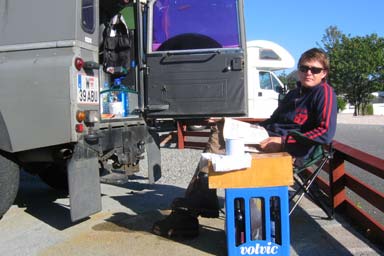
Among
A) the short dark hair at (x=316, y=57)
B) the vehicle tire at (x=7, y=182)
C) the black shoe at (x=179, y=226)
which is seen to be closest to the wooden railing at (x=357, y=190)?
the short dark hair at (x=316, y=57)

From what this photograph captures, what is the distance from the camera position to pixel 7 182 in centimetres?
443

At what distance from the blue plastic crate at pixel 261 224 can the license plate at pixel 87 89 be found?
1.68m

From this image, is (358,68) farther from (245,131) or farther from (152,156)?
(245,131)

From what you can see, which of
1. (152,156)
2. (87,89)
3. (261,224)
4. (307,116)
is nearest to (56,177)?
(152,156)

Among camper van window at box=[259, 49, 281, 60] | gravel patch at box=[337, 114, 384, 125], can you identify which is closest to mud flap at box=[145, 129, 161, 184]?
camper van window at box=[259, 49, 281, 60]

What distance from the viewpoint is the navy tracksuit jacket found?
3.76 m

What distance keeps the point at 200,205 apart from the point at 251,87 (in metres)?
12.5

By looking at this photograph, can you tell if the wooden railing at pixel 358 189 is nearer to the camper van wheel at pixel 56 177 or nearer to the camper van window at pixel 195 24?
the camper van window at pixel 195 24

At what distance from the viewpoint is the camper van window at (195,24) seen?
213 inches

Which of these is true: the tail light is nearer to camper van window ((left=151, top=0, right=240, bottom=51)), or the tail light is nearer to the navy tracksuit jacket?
camper van window ((left=151, top=0, right=240, bottom=51))

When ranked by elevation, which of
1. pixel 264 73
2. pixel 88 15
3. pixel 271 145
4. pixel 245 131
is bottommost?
pixel 271 145

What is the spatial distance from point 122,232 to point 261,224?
150 cm

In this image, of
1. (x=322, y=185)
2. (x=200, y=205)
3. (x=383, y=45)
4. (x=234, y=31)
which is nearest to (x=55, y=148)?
(x=200, y=205)

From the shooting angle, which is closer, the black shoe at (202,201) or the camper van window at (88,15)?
the black shoe at (202,201)
